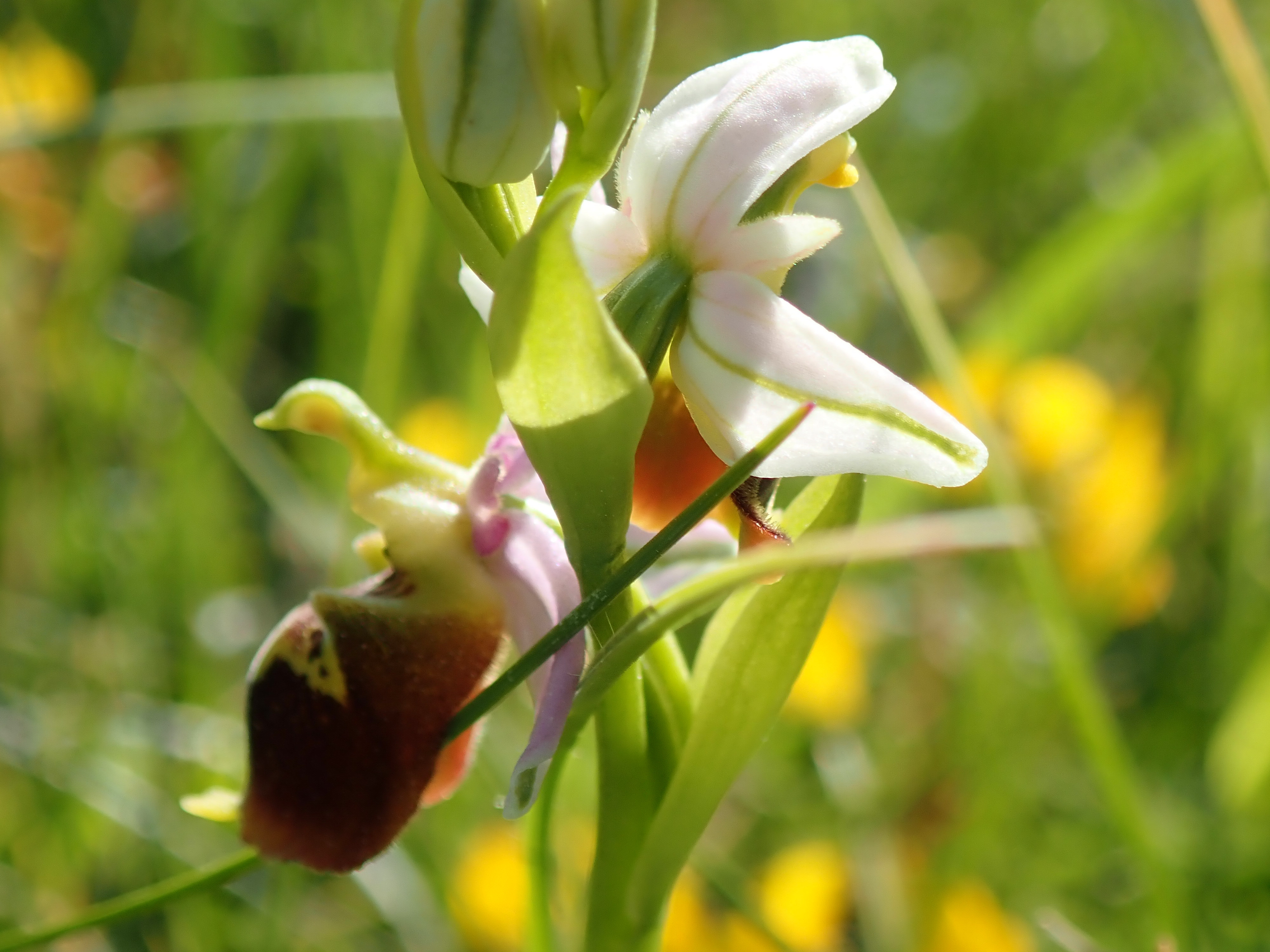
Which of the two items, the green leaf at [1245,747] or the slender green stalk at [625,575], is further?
the green leaf at [1245,747]

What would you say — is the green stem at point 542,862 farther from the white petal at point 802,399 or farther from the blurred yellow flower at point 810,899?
the blurred yellow flower at point 810,899

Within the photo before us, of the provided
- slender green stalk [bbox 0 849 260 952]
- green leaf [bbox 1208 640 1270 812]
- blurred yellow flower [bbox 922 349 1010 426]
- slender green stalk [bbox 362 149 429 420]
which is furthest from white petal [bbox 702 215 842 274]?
blurred yellow flower [bbox 922 349 1010 426]

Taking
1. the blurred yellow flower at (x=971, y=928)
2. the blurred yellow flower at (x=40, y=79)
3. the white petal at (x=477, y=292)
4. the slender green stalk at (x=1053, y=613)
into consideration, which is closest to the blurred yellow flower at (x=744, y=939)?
the blurred yellow flower at (x=971, y=928)

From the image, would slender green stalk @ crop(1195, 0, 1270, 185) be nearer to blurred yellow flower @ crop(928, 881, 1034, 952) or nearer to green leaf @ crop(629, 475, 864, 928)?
green leaf @ crop(629, 475, 864, 928)

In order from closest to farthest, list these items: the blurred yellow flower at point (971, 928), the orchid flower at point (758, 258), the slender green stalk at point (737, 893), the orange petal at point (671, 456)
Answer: the orchid flower at point (758, 258)
the orange petal at point (671, 456)
the slender green stalk at point (737, 893)
the blurred yellow flower at point (971, 928)

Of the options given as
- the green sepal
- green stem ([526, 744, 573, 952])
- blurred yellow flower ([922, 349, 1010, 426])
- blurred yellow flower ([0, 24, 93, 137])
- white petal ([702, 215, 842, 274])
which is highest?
blurred yellow flower ([0, 24, 93, 137])

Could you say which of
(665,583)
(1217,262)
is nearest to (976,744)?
(665,583)
